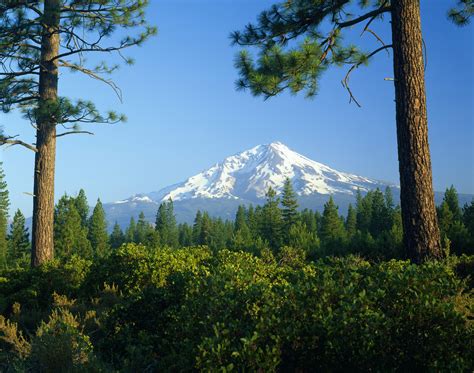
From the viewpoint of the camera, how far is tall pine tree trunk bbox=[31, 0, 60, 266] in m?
10.8

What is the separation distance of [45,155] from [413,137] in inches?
338

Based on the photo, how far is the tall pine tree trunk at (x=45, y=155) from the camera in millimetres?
10844

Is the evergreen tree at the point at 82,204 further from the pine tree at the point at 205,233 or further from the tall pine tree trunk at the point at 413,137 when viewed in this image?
the tall pine tree trunk at the point at 413,137

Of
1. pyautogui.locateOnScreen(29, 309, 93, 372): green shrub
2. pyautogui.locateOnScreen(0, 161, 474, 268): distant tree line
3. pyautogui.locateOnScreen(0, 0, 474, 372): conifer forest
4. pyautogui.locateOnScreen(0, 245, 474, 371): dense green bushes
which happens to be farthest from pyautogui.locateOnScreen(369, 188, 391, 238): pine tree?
pyautogui.locateOnScreen(29, 309, 93, 372): green shrub

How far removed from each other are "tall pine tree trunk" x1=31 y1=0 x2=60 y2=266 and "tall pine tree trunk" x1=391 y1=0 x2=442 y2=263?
26.0ft

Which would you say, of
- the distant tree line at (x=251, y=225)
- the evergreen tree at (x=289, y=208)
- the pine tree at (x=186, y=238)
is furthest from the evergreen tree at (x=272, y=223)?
the pine tree at (x=186, y=238)

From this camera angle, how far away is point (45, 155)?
11.1 metres

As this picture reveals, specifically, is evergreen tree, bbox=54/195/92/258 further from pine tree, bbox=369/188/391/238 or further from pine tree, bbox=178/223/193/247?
pine tree, bbox=369/188/391/238

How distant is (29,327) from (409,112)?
7.34 m

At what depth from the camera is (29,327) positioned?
730 centimetres

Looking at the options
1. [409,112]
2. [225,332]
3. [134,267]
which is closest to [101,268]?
[134,267]

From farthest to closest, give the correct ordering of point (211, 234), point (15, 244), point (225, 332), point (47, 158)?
point (211, 234) → point (15, 244) → point (47, 158) → point (225, 332)

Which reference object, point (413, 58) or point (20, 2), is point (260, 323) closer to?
point (413, 58)

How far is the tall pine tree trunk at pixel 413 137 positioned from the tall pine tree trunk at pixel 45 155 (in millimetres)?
7910
